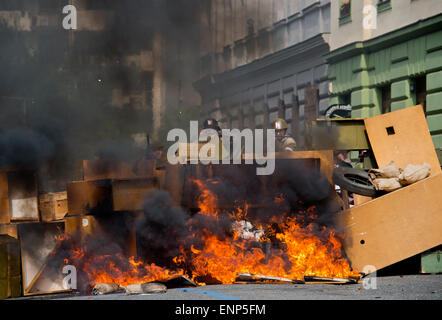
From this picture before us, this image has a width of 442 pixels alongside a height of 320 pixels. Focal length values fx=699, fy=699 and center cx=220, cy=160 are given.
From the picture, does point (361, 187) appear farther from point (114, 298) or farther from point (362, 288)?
point (114, 298)

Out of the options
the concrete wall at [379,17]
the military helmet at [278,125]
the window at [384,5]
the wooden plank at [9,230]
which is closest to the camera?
the wooden plank at [9,230]

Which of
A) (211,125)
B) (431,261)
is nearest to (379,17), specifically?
(211,125)

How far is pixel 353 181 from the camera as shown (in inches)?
305

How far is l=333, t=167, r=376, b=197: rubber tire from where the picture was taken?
7609 mm

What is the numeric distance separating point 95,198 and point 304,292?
2440 mm

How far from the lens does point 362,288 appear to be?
6641 mm

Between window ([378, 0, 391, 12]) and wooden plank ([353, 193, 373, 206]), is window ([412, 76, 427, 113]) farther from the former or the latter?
wooden plank ([353, 193, 373, 206])

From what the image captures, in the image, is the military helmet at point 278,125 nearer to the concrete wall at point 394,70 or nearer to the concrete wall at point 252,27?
the concrete wall at point 252,27

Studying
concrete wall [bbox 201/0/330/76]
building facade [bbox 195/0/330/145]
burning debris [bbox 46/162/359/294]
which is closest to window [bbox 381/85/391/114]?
building facade [bbox 195/0/330/145]

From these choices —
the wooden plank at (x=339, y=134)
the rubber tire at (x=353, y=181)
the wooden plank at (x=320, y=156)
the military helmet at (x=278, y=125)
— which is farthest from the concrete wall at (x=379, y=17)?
the wooden plank at (x=320, y=156)

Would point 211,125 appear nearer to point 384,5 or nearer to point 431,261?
point 431,261

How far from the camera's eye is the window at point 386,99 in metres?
16.5

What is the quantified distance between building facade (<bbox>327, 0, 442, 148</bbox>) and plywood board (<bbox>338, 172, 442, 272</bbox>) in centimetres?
721
